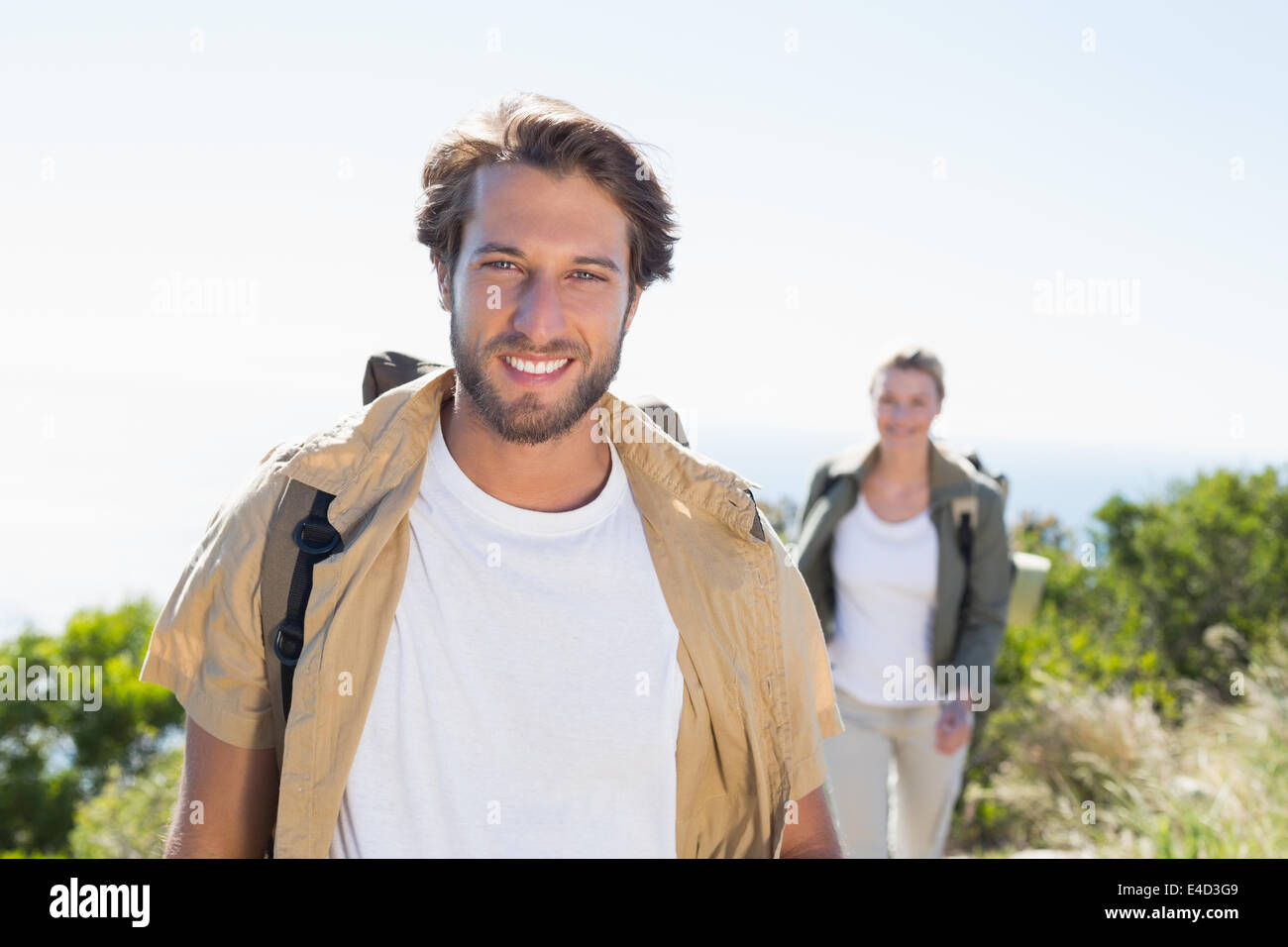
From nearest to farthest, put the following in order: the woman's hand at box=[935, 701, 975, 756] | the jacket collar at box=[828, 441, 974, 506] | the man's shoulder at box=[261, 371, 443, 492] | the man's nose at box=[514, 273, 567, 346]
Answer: the man's shoulder at box=[261, 371, 443, 492], the man's nose at box=[514, 273, 567, 346], the woman's hand at box=[935, 701, 975, 756], the jacket collar at box=[828, 441, 974, 506]

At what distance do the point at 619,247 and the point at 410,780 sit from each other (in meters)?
1.25

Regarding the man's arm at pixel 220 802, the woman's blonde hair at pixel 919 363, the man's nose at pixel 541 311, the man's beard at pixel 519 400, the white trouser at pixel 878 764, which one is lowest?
the white trouser at pixel 878 764

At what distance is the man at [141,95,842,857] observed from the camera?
1.91 metres

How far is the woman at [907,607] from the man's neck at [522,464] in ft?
9.12

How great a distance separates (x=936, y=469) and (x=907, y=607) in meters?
0.70

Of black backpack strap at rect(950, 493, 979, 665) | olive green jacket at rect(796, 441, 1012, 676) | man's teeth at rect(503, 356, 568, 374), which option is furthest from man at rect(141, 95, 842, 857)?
black backpack strap at rect(950, 493, 979, 665)

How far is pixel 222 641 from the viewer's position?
191 centimetres

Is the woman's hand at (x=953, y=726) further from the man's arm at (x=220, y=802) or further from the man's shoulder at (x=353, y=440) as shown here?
the man's arm at (x=220, y=802)

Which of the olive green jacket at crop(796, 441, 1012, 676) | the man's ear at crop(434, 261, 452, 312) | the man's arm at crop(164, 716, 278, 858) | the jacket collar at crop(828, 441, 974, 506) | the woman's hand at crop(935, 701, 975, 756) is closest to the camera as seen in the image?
the man's arm at crop(164, 716, 278, 858)

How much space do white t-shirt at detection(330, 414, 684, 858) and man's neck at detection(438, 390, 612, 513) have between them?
4cm

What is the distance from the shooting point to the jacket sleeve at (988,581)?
188 inches

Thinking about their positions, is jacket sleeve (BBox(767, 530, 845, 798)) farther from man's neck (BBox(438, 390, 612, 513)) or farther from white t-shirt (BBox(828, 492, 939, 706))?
white t-shirt (BBox(828, 492, 939, 706))

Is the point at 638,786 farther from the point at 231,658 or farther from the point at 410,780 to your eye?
the point at 231,658

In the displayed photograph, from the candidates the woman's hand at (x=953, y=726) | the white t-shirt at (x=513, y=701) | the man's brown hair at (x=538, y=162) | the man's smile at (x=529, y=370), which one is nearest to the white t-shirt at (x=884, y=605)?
the woman's hand at (x=953, y=726)
